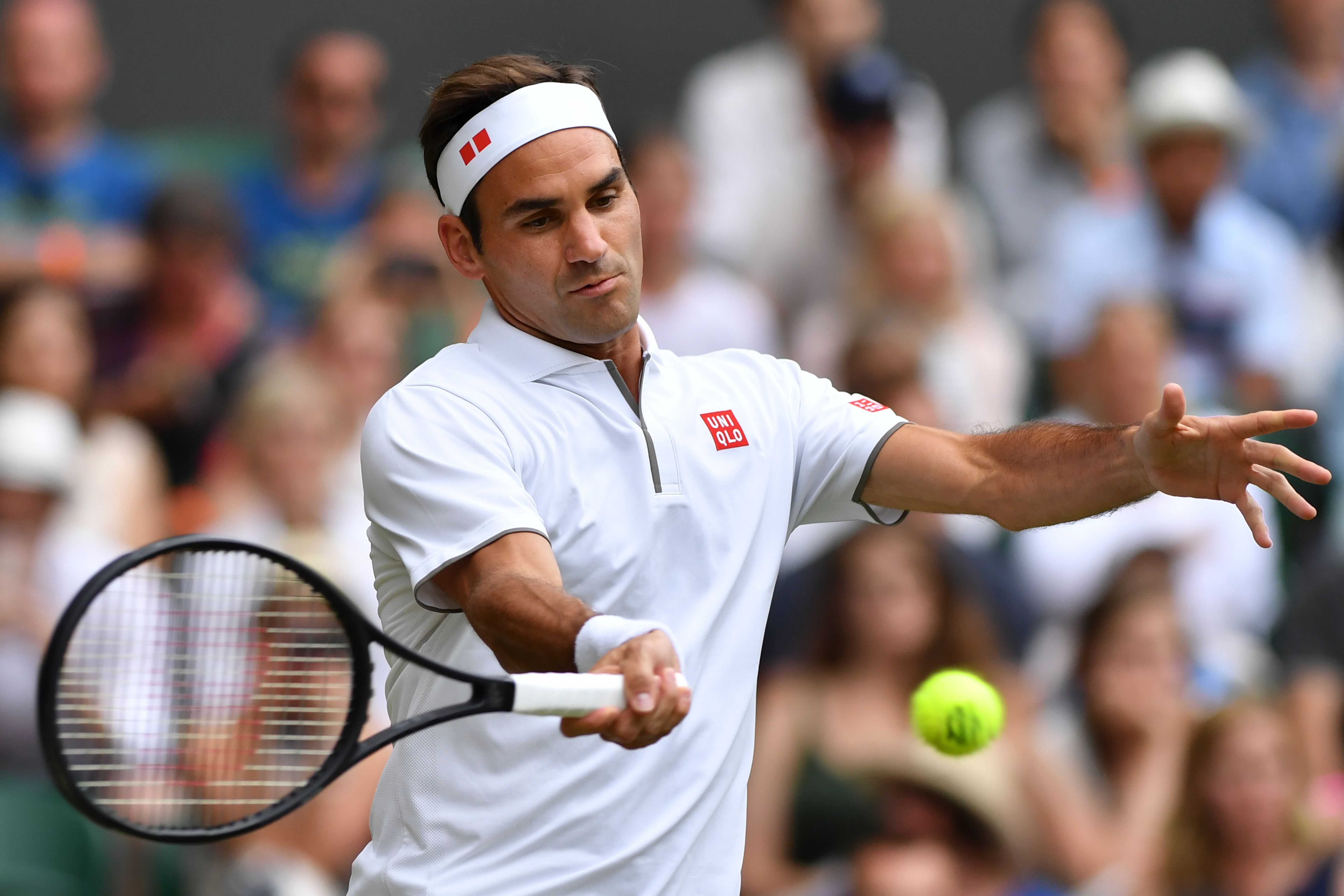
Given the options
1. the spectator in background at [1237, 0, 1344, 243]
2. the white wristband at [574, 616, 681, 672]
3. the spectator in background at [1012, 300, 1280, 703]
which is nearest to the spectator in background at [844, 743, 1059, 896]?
the spectator in background at [1012, 300, 1280, 703]

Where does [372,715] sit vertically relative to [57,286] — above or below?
below

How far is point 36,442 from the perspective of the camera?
579 cm

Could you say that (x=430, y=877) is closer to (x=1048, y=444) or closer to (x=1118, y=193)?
(x=1048, y=444)

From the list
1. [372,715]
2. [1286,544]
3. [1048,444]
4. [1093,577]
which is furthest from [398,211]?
[1048,444]

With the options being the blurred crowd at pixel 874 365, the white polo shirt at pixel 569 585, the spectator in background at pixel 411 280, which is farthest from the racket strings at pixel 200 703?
the spectator in background at pixel 411 280

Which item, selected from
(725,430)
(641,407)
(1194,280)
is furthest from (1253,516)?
(1194,280)

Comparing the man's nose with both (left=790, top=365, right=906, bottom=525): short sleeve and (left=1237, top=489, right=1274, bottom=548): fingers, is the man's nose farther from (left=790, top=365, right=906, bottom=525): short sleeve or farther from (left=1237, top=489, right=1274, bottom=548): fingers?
(left=1237, top=489, right=1274, bottom=548): fingers

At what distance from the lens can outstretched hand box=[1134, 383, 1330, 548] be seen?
283cm

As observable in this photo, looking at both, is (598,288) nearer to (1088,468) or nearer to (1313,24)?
(1088,468)

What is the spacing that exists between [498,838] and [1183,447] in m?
1.25

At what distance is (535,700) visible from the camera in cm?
251

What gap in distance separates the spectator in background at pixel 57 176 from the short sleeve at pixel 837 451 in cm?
435

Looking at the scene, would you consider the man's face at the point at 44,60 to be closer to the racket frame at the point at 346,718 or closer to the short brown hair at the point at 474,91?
the short brown hair at the point at 474,91

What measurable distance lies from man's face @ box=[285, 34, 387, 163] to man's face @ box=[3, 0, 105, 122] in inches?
33.4
